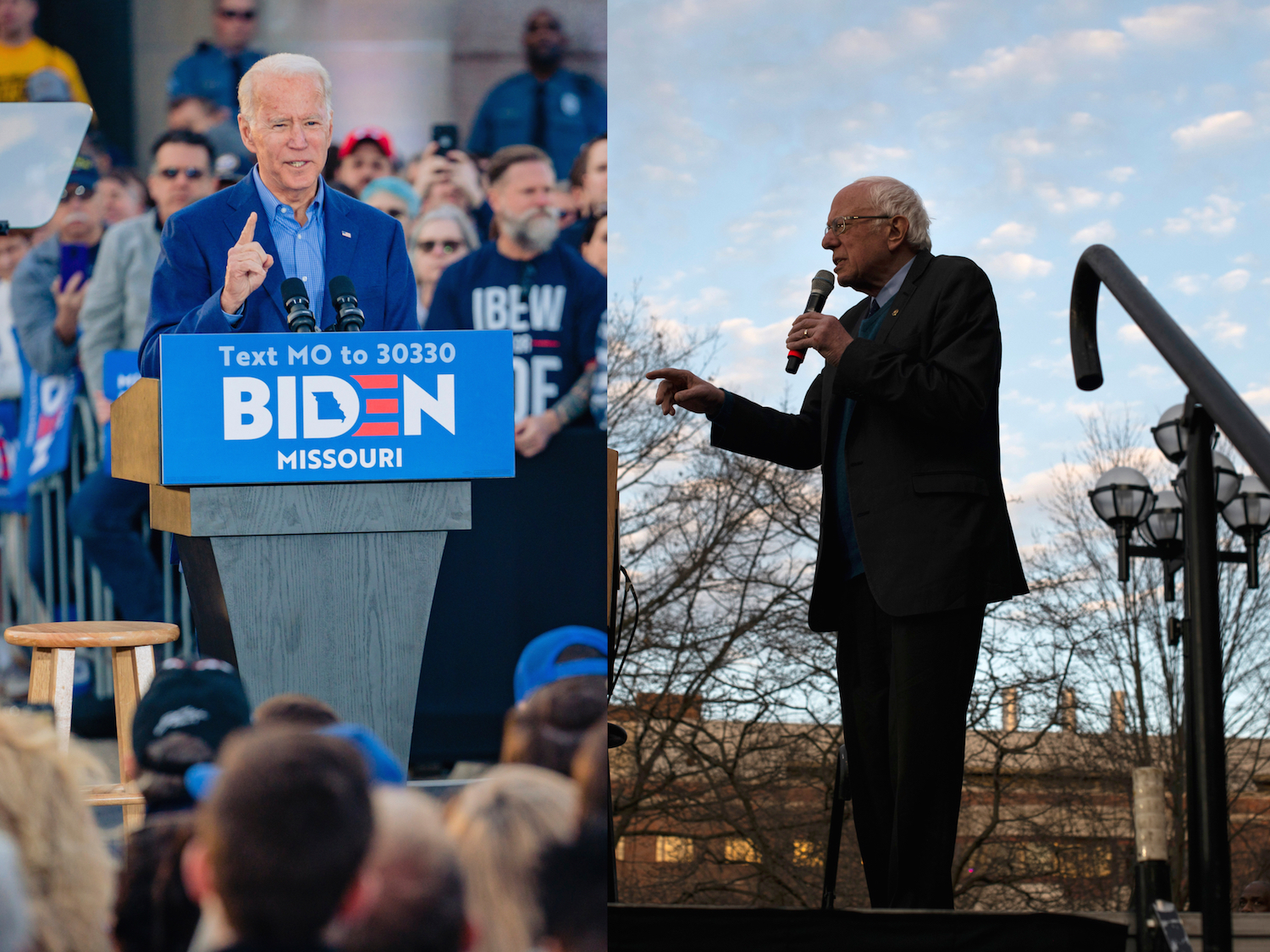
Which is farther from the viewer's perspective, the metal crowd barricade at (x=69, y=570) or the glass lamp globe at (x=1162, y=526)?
the glass lamp globe at (x=1162, y=526)

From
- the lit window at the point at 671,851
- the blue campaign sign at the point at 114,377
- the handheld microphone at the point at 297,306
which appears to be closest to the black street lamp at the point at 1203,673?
the handheld microphone at the point at 297,306

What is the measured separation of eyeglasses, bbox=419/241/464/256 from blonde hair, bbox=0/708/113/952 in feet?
3.02

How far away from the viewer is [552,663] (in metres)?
1.69

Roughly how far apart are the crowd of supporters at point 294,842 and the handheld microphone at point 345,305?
1.94 ft

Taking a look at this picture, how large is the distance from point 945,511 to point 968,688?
11.9 inches

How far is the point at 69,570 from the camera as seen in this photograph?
70.7 inches

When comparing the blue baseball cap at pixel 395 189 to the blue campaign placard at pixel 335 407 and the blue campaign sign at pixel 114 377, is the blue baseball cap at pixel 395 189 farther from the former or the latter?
the blue campaign sign at pixel 114 377

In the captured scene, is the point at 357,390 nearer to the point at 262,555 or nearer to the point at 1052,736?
the point at 262,555

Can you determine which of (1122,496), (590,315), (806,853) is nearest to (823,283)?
(590,315)

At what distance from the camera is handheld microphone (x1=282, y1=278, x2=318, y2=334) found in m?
1.71

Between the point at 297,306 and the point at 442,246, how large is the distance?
272mm

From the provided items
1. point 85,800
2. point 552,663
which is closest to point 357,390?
point 552,663

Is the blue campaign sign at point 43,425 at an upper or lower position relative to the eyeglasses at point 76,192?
lower

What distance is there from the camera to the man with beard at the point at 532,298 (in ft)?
5.78
